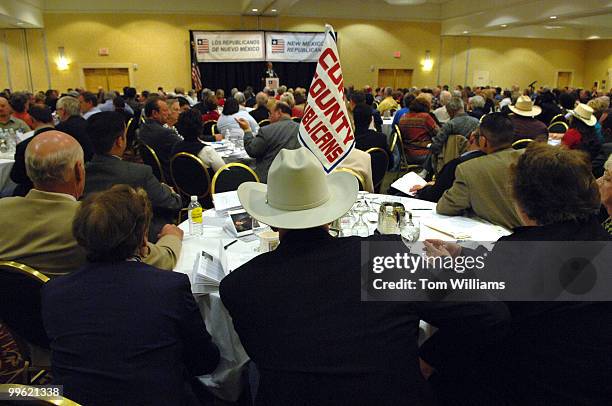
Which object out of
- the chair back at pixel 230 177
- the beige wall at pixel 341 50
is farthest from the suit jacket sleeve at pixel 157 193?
the beige wall at pixel 341 50

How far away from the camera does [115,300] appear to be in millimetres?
1277

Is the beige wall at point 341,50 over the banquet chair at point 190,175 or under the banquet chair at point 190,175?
over

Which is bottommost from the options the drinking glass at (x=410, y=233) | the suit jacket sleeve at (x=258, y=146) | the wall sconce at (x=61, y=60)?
the drinking glass at (x=410, y=233)

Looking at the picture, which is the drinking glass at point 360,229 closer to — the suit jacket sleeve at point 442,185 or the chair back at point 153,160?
the suit jacket sleeve at point 442,185

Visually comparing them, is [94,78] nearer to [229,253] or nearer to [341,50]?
[341,50]

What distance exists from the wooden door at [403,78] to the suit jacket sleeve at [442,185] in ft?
48.1

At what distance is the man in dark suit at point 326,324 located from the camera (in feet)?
3.80

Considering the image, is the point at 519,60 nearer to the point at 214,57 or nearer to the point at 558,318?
the point at 214,57

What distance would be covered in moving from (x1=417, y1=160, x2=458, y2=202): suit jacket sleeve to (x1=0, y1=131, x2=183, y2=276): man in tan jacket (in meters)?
1.82

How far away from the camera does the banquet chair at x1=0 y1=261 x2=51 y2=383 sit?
1.66 m

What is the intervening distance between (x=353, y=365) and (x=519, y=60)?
20910 millimetres

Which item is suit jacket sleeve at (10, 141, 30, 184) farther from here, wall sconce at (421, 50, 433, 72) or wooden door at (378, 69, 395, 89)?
wall sconce at (421, 50, 433, 72)

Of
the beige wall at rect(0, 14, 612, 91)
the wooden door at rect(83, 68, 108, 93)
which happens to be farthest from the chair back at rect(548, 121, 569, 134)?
the wooden door at rect(83, 68, 108, 93)

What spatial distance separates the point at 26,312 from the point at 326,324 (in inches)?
50.7
